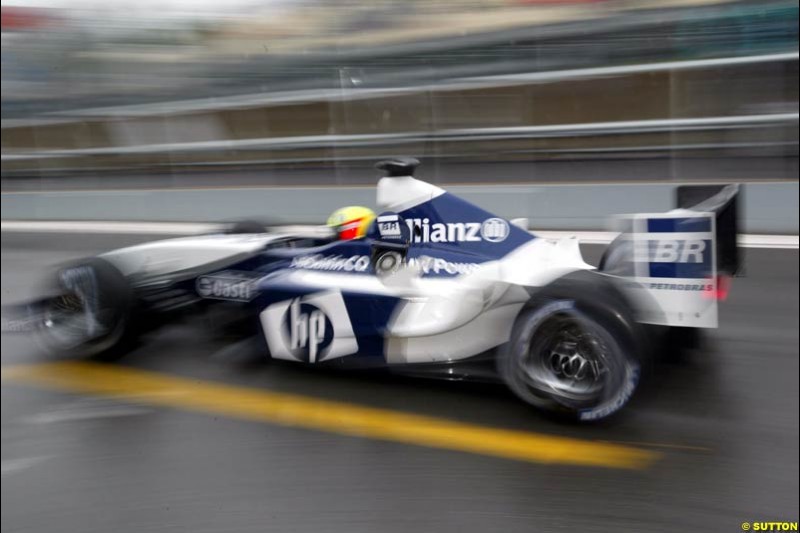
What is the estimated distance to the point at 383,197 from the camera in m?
2.55

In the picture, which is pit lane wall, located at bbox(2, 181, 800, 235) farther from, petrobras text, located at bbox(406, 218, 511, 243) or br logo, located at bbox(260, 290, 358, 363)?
br logo, located at bbox(260, 290, 358, 363)

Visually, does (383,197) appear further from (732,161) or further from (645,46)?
(732,161)

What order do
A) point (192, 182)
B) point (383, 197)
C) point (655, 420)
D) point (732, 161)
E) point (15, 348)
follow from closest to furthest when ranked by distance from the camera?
point (383, 197) → point (655, 420) → point (192, 182) → point (15, 348) → point (732, 161)

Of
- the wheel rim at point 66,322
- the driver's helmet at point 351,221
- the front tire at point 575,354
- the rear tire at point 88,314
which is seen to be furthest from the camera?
the wheel rim at point 66,322

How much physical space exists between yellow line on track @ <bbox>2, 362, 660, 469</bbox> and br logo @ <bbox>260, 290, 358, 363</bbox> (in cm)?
22

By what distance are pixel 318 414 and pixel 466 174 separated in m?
1.33

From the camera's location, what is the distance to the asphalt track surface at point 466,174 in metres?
2.60

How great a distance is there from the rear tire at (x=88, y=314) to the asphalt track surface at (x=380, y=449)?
128mm

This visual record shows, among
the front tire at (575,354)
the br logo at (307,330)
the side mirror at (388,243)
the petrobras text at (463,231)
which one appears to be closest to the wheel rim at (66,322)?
the br logo at (307,330)

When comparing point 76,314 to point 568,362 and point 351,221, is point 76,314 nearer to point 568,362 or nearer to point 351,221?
point 351,221

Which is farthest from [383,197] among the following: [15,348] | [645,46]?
[645,46]

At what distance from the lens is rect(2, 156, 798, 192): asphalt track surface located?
260 cm

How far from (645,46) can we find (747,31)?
0.75 meters

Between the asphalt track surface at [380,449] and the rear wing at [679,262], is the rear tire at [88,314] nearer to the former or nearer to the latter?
the asphalt track surface at [380,449]
